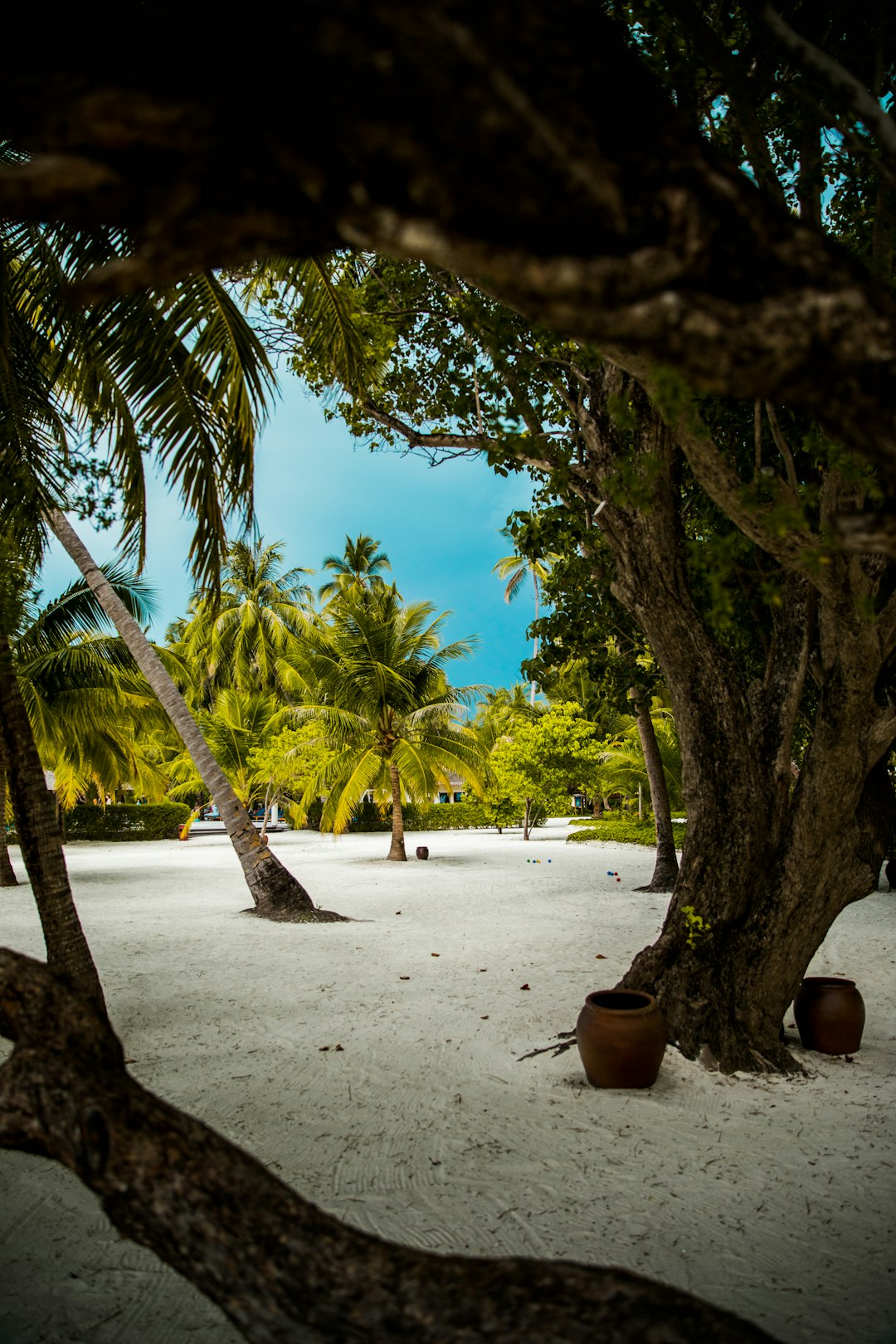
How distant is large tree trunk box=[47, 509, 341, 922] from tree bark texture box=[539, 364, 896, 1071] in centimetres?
657

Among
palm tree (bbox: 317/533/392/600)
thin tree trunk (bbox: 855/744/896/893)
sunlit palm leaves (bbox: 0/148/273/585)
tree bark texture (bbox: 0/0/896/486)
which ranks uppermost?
palm tree (bbox: 317/533/392/600)

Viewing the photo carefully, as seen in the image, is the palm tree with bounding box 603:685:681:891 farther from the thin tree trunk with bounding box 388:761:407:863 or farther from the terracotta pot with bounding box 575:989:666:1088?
the thin tree trunk with bounding box 388:761:407:863

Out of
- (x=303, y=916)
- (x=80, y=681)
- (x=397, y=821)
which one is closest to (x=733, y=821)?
(x=303, y=916)

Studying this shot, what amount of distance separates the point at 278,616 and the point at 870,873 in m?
31.8

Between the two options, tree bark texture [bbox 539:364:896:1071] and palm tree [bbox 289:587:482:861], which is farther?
palm tree [bbox 289:587:482:861]

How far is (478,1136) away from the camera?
4.20 m

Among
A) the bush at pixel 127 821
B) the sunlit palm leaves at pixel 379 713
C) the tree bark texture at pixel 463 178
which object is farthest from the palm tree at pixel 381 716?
the tree bark texture at pixel 463 178

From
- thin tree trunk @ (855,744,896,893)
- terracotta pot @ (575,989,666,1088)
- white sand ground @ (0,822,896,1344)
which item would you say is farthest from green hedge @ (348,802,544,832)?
terracotta pot @ (575,989,666,1088)

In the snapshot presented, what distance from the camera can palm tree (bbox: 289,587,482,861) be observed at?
1861 centimetres

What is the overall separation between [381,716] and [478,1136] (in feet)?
49.0

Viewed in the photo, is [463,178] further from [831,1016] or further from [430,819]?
[430,819]

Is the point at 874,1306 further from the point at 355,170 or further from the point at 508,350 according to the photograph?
the point at 508,350

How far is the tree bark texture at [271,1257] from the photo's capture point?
1.38 meters

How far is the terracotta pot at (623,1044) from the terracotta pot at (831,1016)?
141 cm
